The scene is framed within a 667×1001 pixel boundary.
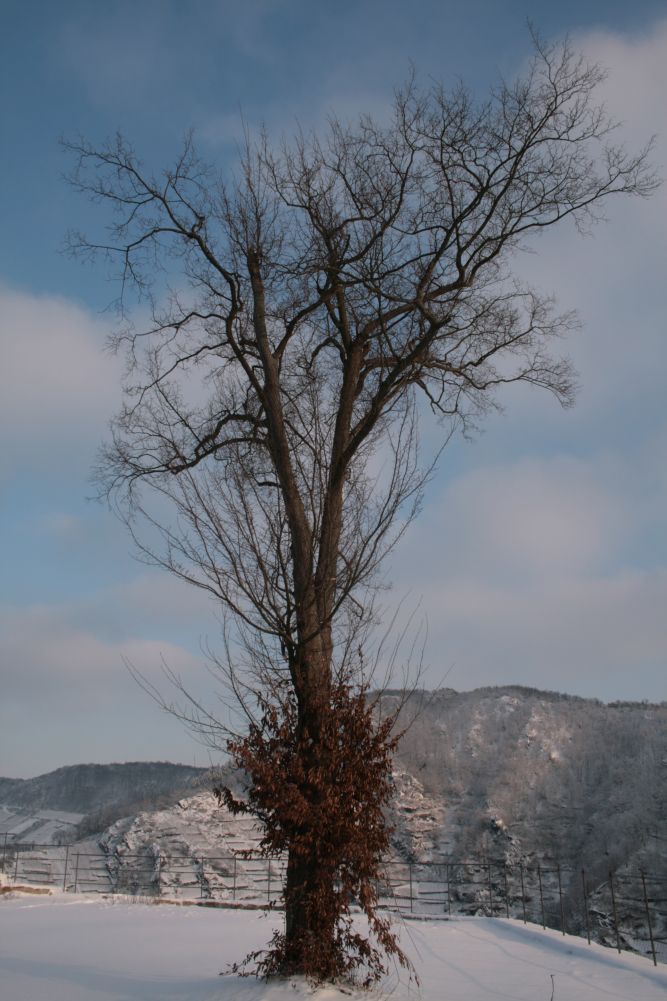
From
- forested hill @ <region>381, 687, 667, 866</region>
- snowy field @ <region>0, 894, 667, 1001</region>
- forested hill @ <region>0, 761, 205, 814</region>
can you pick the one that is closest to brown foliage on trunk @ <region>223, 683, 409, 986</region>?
snowy field @ <region>0, 894, 667, 1001</region>

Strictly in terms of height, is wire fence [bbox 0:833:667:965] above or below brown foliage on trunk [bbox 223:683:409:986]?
below

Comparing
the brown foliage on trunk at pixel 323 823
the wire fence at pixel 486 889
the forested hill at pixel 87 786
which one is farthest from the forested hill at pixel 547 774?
the brown foliage on trunk at pixel 323 823

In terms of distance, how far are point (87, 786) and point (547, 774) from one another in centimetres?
3318

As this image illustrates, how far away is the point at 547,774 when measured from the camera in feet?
159

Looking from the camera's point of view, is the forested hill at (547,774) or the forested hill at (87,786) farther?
the forested hill at (87,786)

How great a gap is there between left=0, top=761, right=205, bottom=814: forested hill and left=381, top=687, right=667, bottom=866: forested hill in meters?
17.6

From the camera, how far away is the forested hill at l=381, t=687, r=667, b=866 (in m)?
40.5

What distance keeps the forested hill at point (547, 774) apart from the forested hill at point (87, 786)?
17558 mm

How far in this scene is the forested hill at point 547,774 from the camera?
40469 mm

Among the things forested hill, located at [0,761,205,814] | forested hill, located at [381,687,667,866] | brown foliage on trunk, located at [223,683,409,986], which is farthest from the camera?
forested hill, located at [0,761,205,814]

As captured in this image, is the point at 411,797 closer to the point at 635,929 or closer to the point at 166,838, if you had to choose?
the point at 166,838

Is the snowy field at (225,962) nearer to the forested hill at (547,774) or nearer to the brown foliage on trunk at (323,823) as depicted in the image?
the brown foliage on trunk at (323,823)

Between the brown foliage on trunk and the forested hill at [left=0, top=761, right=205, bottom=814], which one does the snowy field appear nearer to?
the brown foliage on trunk

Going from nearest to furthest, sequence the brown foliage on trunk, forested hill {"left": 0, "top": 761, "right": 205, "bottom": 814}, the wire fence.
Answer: the brown foliage on trunk, the wire fence, forested hill {"left": 0, "top": 761, "right": 205, "bottom": 814}
